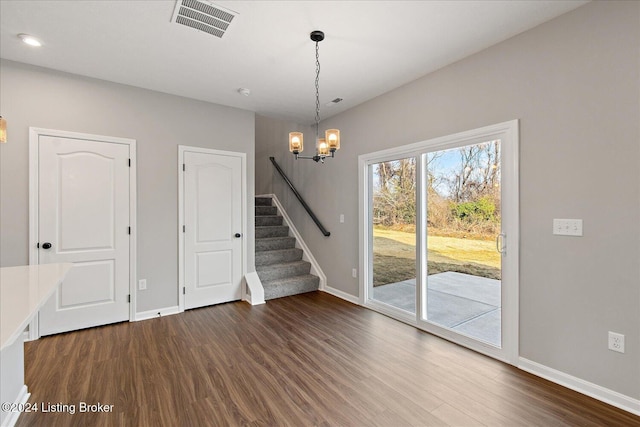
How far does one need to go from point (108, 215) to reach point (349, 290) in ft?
10.5

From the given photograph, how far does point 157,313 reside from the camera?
364 cm

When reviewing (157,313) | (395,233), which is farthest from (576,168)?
(157,313)

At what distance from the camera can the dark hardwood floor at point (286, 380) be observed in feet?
6.07

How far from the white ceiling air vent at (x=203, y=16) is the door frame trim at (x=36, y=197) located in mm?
1804

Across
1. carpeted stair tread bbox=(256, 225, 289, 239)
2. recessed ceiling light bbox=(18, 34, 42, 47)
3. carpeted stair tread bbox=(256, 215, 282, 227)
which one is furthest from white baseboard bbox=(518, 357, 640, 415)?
recessed ceiling light bbox=(18, 34, 42, 47)

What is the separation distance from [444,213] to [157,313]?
11.8 feet

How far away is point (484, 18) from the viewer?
89.5 inches

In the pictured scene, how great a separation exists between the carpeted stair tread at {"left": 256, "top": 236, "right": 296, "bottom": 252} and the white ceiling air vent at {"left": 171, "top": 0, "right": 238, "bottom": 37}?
3.28 m

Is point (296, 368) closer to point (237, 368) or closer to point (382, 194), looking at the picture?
point (237, 368)

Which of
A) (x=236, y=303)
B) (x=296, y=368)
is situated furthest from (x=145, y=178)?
(x=296, y=368)

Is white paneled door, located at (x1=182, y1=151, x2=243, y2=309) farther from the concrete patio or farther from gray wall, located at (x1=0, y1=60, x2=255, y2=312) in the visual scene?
the concrete patio

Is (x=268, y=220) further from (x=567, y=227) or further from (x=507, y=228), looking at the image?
(x=567, y=227)

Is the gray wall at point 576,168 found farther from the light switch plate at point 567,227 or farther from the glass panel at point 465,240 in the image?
the glass panel at point 465,240

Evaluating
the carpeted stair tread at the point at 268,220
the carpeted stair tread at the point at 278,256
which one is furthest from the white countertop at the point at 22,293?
the carpeted stair tread at the point at 268,220
